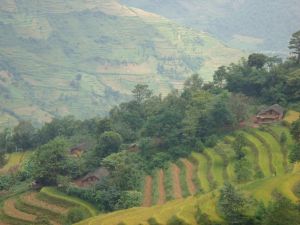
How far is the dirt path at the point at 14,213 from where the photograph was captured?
42.2 meters

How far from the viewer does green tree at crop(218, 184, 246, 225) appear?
27.6 metres

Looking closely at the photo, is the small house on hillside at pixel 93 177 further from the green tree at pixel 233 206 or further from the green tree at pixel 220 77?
the green tree at pixel 220 77

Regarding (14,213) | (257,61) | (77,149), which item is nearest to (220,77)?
(257,61)

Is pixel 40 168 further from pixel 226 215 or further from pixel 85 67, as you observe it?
pixel 85 67

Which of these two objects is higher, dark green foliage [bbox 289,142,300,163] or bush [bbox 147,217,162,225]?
dark green foliage [bbox 289,142,300,163]

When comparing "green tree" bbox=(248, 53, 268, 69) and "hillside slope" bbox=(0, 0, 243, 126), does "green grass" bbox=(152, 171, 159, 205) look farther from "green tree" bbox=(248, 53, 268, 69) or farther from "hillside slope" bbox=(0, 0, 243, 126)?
"hillside slope" bbox=(0, 0, 243, 126)

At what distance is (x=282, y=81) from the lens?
5669 cm

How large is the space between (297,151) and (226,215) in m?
10.8

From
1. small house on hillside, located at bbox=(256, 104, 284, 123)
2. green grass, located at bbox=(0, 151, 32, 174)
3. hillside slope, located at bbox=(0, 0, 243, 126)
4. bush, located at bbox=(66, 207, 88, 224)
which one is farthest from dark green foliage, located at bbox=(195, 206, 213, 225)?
hillside slope, located at bbox=(0, 0, 243, 126)

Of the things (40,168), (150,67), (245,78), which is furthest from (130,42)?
(40,168)

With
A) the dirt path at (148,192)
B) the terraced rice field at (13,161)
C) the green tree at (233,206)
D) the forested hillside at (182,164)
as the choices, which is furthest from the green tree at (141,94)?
the green tree at (233,206)

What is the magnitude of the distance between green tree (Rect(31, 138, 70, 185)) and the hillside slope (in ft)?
280

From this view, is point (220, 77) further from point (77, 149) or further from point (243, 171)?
point (243, 171)

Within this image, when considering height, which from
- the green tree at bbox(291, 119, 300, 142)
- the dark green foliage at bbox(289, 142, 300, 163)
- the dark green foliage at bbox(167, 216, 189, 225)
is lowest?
the dark green foliage at bbox(167, 216, 189, 225)
